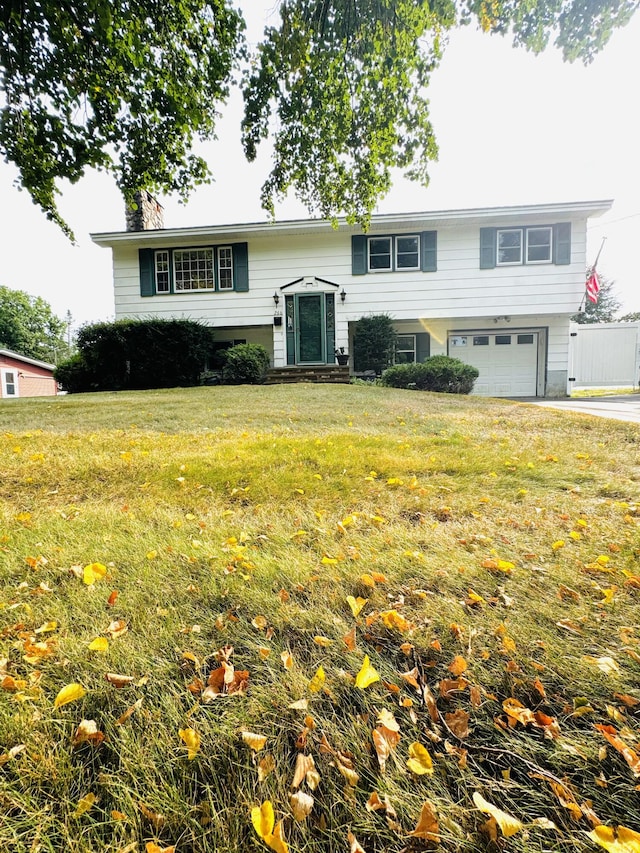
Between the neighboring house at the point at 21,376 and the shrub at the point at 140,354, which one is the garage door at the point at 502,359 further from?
the neighboring house at the point at 21,376

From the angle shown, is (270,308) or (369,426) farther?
(270,308)

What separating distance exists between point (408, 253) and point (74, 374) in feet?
36.9

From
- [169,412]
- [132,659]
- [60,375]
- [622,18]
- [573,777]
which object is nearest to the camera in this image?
[573,777]

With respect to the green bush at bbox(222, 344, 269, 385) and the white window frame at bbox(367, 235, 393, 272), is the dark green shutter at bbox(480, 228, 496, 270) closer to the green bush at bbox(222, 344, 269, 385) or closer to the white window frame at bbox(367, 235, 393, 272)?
the white window frame at bbox(367, 235, 393, 272)

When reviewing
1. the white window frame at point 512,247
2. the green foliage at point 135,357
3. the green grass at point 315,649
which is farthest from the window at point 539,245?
the green grass at point 315,649

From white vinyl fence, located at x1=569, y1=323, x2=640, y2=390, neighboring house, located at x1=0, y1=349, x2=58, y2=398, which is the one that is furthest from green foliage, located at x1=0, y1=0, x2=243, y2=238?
neighboring house, located at x1=0, y1=349, x2=58, y2=398

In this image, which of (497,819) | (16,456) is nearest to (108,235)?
(16,456)

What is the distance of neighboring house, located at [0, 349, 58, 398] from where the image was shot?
2244 centimetres

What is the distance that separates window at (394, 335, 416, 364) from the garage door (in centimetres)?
135

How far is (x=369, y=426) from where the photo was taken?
535 centimetres

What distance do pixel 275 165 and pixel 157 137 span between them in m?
1.53

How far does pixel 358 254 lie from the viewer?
13086mm

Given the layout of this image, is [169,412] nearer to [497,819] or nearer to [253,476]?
[253,476]

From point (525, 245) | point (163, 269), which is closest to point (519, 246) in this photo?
point (525, 245)
